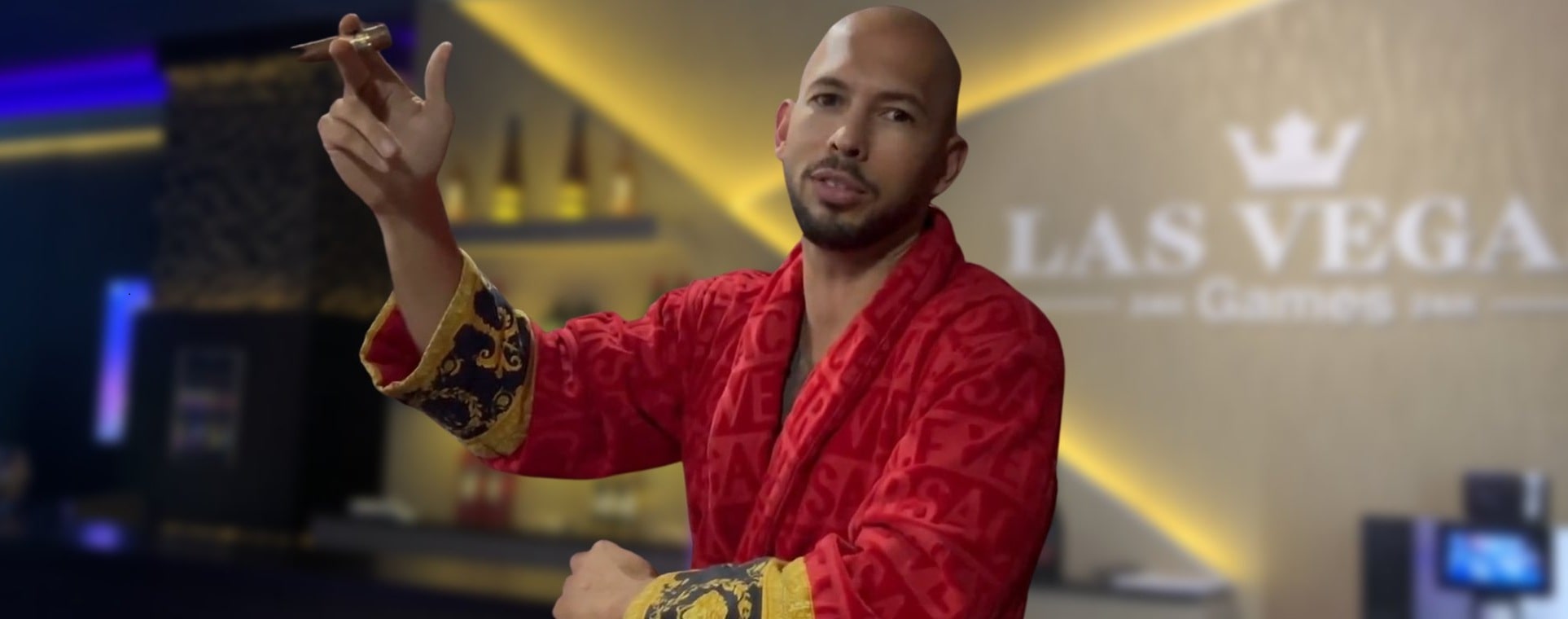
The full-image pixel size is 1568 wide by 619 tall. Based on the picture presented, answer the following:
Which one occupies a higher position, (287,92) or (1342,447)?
(287,92)

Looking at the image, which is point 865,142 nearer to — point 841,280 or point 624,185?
point 841,280

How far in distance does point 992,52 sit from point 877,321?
2.14 m

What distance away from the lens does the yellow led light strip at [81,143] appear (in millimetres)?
4352

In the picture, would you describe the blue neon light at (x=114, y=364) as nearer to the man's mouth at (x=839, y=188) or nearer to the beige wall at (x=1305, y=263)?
the beige wall at (x=1305, y=263)

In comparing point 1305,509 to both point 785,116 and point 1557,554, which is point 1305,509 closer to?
point 1557,554

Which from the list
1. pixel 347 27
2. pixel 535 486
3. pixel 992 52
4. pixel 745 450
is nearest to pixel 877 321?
pixel 745 450

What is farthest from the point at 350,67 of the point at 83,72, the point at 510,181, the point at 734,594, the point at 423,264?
the point at 83,72

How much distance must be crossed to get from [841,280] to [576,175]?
2591 millimetres

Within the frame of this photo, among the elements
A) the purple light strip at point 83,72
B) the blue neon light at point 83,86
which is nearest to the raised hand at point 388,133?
the purple light strip at point 83,72

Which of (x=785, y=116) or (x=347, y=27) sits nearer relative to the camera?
(x=347, y=27)

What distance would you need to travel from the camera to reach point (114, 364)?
4422 mm

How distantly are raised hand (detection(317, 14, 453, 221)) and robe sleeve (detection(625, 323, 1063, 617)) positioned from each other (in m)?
0.28

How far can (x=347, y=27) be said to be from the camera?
0.78 metres

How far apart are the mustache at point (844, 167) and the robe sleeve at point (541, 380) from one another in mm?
208
